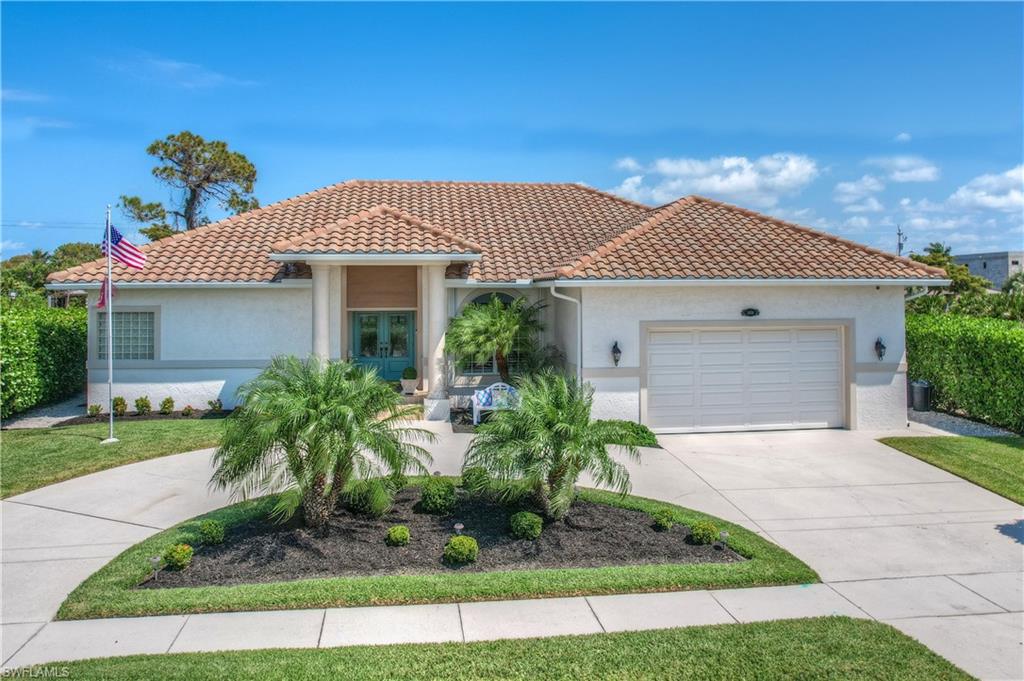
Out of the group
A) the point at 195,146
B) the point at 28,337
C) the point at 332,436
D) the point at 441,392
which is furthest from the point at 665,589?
the point at 195,146

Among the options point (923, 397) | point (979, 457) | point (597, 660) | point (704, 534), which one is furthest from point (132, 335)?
point (923, 397)

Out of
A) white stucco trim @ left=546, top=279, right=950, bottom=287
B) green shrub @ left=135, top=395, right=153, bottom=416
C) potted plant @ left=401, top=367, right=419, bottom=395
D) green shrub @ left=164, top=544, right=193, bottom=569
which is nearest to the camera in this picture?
green shrub @ left=164, top=544, right=193, bottom=569

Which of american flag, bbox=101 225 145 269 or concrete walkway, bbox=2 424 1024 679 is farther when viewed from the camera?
american flag, bbox=101 225 145 269

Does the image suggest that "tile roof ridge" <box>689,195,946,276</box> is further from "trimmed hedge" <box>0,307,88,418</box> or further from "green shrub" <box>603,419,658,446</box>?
"trimmed hedge" <box>0,307,88,418</box>

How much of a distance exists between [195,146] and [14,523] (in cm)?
3658

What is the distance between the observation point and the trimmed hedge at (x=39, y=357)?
15.2 metres

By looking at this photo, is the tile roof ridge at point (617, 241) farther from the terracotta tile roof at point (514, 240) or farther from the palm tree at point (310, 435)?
the palm tree at point (310, 435)

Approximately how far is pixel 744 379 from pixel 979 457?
456 centimetres

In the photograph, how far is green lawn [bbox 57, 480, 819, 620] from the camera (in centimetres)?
618

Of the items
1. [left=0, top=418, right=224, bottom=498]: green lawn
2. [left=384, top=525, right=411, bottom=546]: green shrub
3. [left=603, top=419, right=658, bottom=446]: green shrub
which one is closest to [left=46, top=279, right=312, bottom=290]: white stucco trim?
[left=0, top=418, right=224, bottom=498]: green lawn

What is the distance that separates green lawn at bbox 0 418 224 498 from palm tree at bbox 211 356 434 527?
292 cm

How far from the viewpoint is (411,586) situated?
21.5 ft

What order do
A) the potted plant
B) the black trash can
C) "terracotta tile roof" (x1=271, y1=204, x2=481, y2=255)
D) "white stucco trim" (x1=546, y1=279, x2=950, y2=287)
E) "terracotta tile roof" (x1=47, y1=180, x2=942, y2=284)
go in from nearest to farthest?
"white stucco trim" (x1=546, y1=279, x2=950, y2=287), "terracotta tile roof" (x1=47, y1=180, x2=942, y2=284), "terracotta tile roof" (x1=271, y1=204, x2=481, y2=255), the black trash can, the potted plant

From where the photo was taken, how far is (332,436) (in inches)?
289
